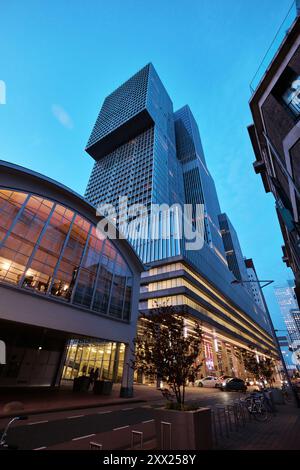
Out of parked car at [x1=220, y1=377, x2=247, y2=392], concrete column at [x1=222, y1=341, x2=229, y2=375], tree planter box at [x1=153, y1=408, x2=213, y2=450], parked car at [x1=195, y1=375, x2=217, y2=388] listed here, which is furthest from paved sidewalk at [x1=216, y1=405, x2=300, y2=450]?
concrete column at [x1=222, y1=341, x2=229, y2=375]

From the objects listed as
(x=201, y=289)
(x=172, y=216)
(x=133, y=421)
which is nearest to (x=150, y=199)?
(x=172, y=216)

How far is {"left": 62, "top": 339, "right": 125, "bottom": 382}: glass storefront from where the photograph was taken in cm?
2655

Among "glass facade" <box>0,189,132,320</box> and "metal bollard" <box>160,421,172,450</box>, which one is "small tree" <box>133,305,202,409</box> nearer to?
"metal bollard" <box>160,421,172,450</box>

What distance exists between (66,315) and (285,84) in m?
19.4

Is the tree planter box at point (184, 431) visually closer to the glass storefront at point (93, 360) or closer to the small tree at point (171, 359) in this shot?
the small tree at point (171, 359)

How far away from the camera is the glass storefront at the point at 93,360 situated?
2655cm

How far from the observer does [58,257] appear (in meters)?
15.9

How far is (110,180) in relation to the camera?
96.3m

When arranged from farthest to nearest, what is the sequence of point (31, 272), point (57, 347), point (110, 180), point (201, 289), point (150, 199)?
point (110, 180)
point (150, 199)
point (201, 289)
point (57, 347)
point (31, 272)

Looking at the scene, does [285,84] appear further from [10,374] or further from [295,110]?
[10,374]

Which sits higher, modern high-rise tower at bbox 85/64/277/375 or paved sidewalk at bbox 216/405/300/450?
modern high-rise tower at bbox 85/64/277/375

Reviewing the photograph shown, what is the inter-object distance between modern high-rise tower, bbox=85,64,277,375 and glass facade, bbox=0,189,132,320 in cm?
685

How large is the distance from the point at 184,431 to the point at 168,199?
241ft

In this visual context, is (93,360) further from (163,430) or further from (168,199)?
(168,199)
